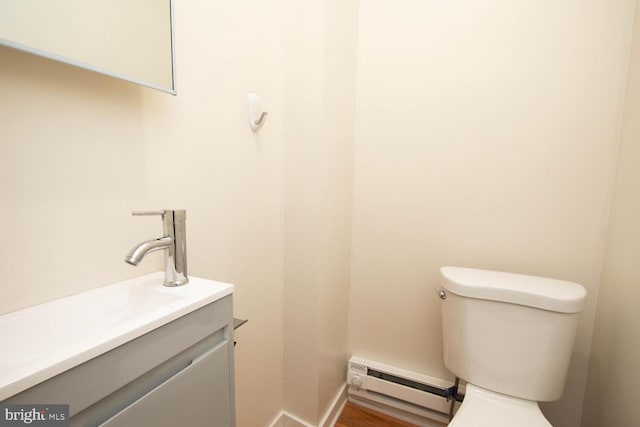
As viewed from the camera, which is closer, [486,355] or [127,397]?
[127,397]

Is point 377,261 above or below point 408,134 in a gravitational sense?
below

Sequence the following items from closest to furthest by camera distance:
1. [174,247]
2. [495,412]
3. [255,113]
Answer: [174,247], [495,412], [255,113]

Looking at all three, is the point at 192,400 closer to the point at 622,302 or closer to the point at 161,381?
the point at 161,381

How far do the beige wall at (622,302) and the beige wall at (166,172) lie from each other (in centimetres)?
118

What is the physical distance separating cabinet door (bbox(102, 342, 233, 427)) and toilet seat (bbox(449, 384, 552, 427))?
67 centimetres

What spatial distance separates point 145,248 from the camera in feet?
1.91

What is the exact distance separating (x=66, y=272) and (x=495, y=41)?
1581 mm

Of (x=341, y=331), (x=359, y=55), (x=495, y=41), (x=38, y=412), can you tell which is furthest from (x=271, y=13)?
(x=341, y=331)

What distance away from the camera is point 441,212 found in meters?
1.26

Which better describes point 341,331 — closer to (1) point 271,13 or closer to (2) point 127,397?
(2) point 127,397

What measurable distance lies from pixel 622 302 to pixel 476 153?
0.69 metres

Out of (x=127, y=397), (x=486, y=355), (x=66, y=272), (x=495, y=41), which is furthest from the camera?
(x=495, y=41)

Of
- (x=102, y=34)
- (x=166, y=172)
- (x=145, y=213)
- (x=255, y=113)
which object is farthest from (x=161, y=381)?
(x=255, y=113)

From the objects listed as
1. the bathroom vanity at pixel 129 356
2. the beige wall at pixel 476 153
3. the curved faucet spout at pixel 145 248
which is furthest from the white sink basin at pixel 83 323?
the beige wall at pixel 476 153
